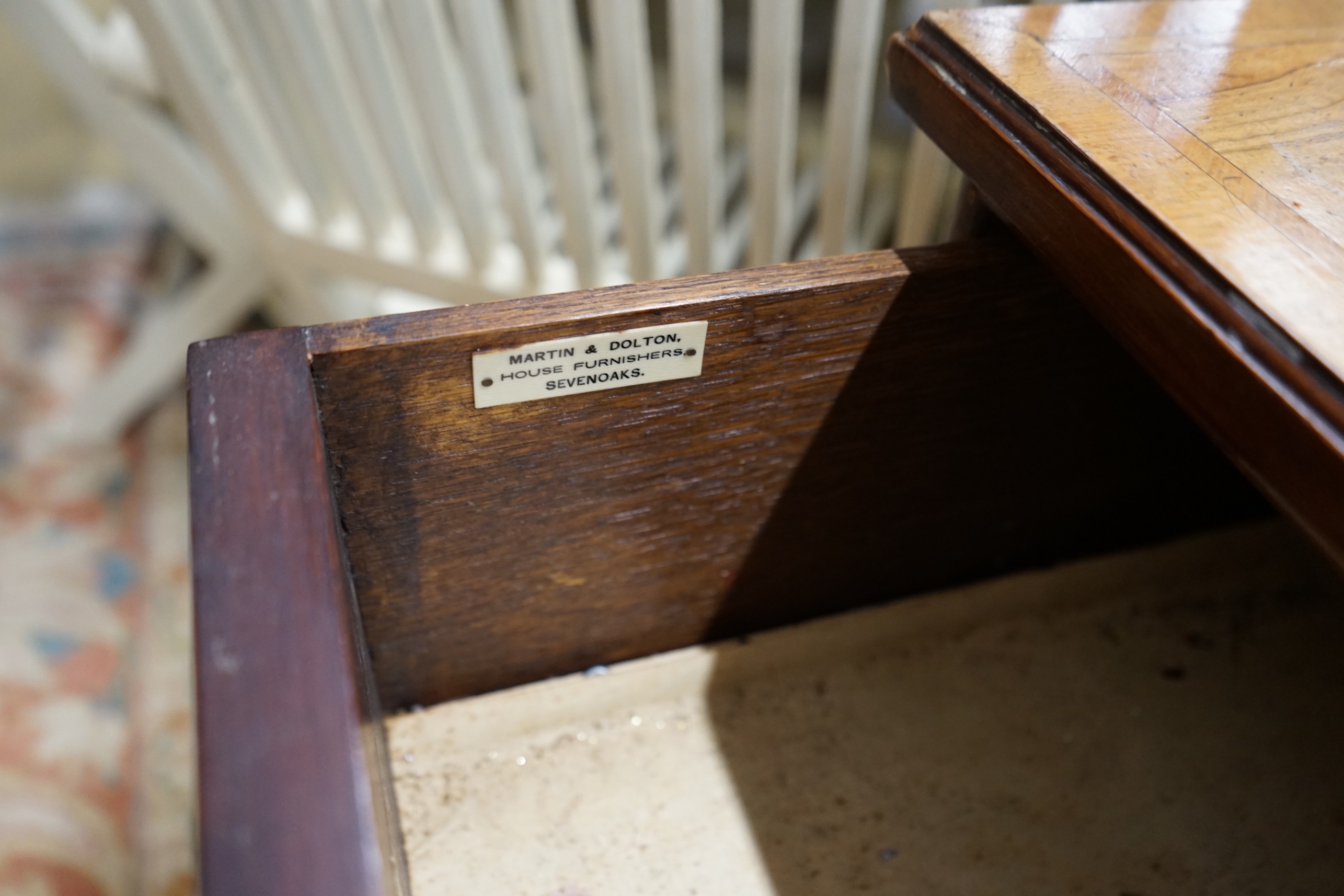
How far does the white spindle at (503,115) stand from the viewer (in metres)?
0.80

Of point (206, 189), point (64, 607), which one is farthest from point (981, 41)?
point (64, 607)

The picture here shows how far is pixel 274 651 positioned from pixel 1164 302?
1.07 ft

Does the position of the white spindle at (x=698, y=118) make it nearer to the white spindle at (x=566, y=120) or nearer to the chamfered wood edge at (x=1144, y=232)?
the white spindle at (x=566, y=120)

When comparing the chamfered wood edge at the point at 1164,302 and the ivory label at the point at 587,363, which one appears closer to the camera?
the chamfered wood edge at the point at 1164,302

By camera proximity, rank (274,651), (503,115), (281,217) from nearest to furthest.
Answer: (274,651), (503,115), (281,217)

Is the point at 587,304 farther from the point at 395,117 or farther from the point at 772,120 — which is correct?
the point at 395,117

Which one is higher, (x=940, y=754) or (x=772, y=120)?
(x=772, y=120)

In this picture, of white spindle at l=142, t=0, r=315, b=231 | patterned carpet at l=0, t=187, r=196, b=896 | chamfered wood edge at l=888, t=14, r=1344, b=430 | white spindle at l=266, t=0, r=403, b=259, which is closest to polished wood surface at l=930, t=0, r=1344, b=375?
chamfered wood edge at l=888, t=14, r=1344, b=430

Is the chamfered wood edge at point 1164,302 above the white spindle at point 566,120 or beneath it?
above

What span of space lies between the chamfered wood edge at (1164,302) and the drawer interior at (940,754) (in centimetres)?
28

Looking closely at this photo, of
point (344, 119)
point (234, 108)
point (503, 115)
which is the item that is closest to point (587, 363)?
point (503, 115)

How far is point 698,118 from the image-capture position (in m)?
0.79

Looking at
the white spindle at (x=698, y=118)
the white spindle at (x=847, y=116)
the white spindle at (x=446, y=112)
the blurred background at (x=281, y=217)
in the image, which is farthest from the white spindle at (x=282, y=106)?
the white spindle at (x=847, y=116)

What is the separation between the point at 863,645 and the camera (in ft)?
1.96
